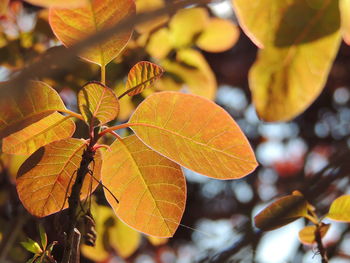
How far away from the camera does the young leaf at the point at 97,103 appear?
1.93ft

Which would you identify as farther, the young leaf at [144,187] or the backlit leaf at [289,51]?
the young leaf at [144,187]

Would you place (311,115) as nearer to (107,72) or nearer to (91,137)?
(107,72)

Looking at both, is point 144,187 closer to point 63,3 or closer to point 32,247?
point 32,247

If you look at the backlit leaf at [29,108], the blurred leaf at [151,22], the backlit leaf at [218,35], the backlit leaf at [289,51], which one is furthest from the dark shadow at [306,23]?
the backlit leaf at [218,35]

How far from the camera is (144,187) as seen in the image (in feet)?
2.14

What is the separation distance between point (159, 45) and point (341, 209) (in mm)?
722

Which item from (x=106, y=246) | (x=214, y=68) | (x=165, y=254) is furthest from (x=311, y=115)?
(x=106, y=246)

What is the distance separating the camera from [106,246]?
48.5 inches

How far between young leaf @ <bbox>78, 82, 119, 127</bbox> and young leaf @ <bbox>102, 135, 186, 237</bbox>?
0.20ft

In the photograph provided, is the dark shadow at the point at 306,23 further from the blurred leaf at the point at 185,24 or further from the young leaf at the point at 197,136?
the blurred leaf at the point at 185,24

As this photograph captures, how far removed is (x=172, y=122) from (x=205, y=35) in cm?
82

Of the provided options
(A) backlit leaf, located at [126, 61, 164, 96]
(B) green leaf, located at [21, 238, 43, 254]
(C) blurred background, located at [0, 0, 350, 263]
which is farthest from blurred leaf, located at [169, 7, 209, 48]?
(B) green leaf, located at [21, 238, 43, 254]

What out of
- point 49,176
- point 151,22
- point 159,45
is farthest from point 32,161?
point 159,45

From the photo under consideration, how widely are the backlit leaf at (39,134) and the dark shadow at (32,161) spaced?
0.02 meters
